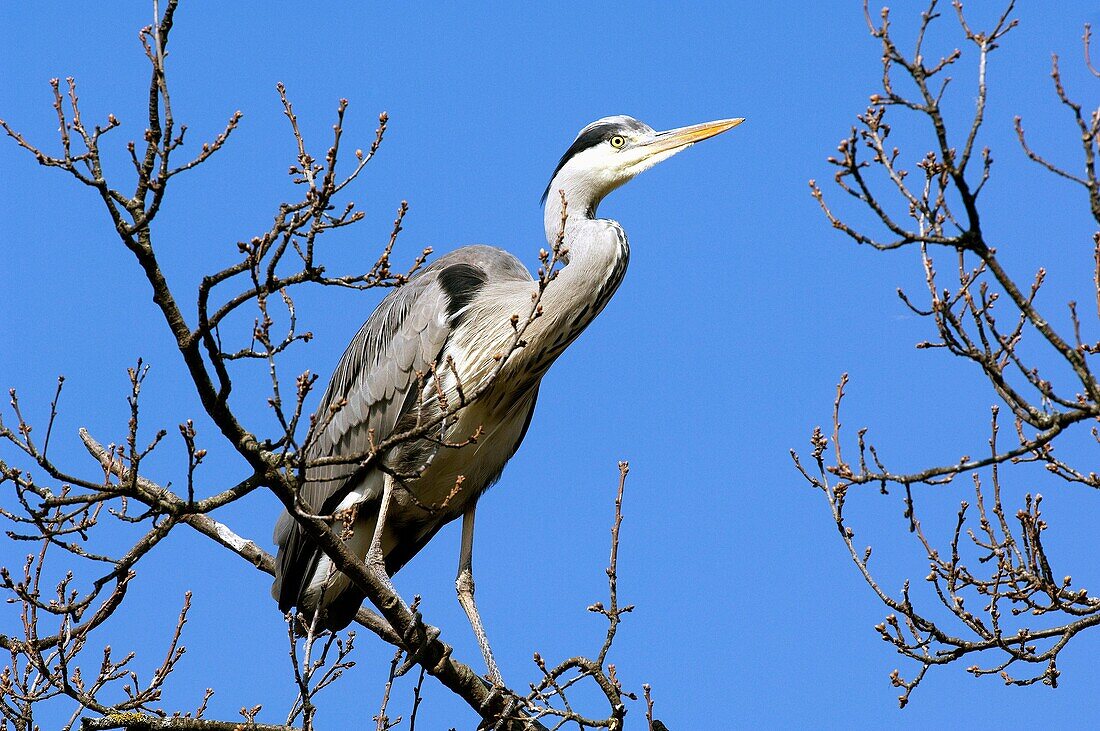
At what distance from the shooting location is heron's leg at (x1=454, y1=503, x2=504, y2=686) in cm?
512

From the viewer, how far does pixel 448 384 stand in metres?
5.38

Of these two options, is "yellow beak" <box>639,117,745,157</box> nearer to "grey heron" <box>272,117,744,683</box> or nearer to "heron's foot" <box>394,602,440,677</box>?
"grey heron" <box>272,117,744,683</box>

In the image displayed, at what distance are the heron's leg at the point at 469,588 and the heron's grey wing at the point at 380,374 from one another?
0.64m

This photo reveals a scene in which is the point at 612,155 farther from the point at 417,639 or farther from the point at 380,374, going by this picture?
the point at 417,639

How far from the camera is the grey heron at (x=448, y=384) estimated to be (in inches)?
212

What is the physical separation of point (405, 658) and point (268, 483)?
1418mm

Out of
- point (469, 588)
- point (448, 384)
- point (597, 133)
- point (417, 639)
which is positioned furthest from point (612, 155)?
point (417, 639)

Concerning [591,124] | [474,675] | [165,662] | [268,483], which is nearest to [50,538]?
[268,483]

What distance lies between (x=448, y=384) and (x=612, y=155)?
1561mm

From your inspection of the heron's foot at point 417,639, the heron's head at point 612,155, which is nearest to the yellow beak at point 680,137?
the heron's head at point 612,155

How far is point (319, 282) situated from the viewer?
312 centimetres

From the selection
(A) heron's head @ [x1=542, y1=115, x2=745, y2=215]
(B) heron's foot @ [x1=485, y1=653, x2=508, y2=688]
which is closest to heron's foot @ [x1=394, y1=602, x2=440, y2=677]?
(B) heron's foot @ [x1=485, y1=653, x2=508, y2=688]

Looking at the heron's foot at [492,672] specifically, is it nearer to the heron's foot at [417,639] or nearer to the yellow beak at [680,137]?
the heron's foot at [417,639]

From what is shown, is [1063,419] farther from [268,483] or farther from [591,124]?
[591,124]
